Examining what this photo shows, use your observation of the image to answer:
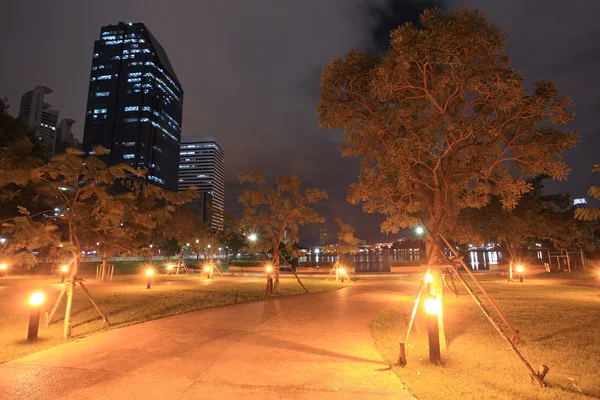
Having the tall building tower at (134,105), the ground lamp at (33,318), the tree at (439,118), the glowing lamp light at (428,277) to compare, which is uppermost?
the tall building tower at (134,105)

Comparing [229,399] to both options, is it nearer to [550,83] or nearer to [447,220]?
[447,220]

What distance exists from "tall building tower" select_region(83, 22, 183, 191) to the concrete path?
408ft

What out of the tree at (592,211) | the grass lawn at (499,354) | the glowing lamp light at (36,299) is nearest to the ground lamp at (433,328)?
the grass lawn at (499,354)

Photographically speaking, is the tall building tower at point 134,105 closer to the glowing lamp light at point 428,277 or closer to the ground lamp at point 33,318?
the ground lamp at point 33,318

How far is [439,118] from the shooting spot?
29.7ft

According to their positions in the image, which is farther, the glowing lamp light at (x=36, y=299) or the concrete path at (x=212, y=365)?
the glowing lamp light at (x=36, y=299)

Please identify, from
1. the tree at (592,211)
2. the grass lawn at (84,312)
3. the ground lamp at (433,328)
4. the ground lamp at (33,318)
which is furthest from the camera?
the tree at (592,211)

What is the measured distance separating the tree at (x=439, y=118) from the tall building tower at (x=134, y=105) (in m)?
125

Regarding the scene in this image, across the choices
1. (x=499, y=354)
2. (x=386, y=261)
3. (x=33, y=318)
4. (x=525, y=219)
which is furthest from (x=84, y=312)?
(x=386, y=261)

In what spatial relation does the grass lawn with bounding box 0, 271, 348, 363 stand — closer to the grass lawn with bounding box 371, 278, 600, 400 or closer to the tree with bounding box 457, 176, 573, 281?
the grass lawn with bounding box 371, 278, 600, 400

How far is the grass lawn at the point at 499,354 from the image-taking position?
514 centimetres

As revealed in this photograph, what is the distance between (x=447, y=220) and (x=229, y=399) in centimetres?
848

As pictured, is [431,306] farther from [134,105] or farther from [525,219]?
[134,105]

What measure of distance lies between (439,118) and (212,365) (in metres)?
8.06
